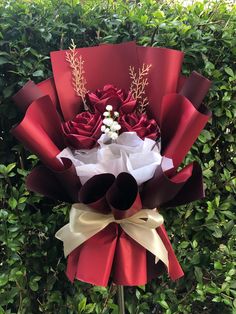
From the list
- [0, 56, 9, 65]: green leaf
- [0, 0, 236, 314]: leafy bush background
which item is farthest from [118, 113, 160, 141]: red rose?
[0, 56, 9, 65]: green leaf

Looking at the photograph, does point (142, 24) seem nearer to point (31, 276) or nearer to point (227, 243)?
point (227, 243)

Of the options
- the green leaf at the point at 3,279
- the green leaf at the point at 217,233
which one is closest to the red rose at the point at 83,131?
the green leaf at the point at 3,279

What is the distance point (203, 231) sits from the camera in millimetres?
1678

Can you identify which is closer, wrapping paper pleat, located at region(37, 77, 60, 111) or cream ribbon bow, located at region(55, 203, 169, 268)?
cream ribbon bow, located at region(55, 203, 169, 268)

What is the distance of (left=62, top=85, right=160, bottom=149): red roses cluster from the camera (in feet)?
3.59

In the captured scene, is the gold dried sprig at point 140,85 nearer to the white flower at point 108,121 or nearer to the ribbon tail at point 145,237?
the white flower at point 108,121

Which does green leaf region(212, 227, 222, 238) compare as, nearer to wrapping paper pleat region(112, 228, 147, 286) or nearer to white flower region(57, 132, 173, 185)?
wrapping paper pleat region(112, 228, 147, 286)

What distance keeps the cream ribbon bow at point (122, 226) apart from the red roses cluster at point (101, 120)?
21 cm

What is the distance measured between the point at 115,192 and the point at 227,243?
2.81 ft

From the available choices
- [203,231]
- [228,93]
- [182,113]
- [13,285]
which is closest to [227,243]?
[203,231]

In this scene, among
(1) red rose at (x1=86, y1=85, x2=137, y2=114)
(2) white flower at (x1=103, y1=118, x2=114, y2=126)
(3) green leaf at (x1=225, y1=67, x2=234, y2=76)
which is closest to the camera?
(2) white flower at (x1=103, y1=118, x2=114, y2=126)

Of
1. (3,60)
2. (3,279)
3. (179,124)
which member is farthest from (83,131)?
(3,279)

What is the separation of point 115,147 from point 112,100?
152mm

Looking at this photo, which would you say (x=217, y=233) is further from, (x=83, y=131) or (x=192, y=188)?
→ (x=83, y=131)
